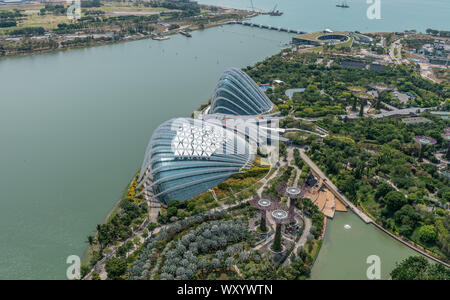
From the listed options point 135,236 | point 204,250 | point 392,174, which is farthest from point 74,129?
point 392,174

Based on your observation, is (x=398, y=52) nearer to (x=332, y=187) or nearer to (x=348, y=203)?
(x=332, y=187)

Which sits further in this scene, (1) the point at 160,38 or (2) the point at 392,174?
(1) the point at 160,38

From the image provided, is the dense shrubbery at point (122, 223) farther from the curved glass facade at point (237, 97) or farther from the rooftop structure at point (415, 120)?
the rooftop structure at point (415, 120)

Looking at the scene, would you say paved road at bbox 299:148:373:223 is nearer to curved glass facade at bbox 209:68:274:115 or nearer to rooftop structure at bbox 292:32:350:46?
curved glass facade at bbox 209:68:274:115

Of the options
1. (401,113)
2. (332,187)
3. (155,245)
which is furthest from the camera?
(401,113)

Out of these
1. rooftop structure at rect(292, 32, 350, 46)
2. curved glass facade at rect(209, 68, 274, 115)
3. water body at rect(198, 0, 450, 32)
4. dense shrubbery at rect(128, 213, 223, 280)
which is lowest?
dense shrubbery at rect(128, 213, 223, 280)

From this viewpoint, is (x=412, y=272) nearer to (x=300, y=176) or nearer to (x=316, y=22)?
(x=300, y=176)

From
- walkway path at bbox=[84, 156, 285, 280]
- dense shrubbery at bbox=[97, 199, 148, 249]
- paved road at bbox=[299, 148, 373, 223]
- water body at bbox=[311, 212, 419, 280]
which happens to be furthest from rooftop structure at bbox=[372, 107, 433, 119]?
dense shrubbery at bbox=[97, 199, 148, 249]
